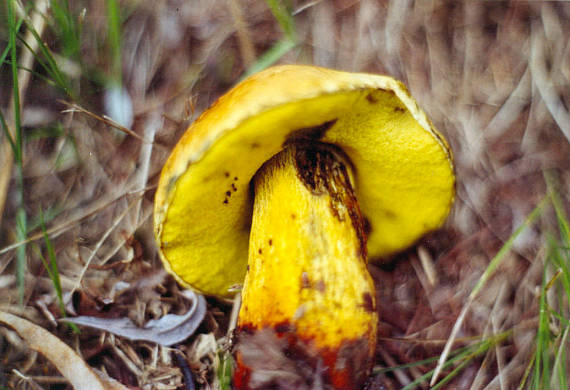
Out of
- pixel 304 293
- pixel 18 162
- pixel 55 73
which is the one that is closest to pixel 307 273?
pixel 304 293

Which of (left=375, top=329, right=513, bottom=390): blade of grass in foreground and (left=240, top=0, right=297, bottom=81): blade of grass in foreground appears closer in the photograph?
(left=375, top=329, right=513, bottom=390): blade of grass in foreground

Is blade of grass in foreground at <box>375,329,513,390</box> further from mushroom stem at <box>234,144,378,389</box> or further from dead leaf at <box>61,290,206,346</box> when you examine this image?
dead leaf at <box>61,290,206,346</box>

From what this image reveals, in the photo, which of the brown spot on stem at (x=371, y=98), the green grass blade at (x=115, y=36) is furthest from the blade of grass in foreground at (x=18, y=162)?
the brown spot on stem at (x=371, y=98)

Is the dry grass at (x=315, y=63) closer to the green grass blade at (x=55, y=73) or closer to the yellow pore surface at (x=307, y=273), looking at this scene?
the green grass blade at (x=55, y=73)

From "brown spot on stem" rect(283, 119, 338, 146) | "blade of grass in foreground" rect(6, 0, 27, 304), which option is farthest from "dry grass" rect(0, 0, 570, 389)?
"brown spot on stem" rect(283, 119, 338, 146)

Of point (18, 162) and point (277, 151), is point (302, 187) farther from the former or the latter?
point (18, 162)

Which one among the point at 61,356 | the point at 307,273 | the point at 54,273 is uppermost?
the point at 307,273

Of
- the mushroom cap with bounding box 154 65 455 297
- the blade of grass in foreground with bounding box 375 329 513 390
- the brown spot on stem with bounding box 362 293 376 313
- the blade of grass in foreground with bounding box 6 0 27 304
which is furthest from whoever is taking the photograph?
the blade of grass in foreground with bounding box 6 0 27 304
